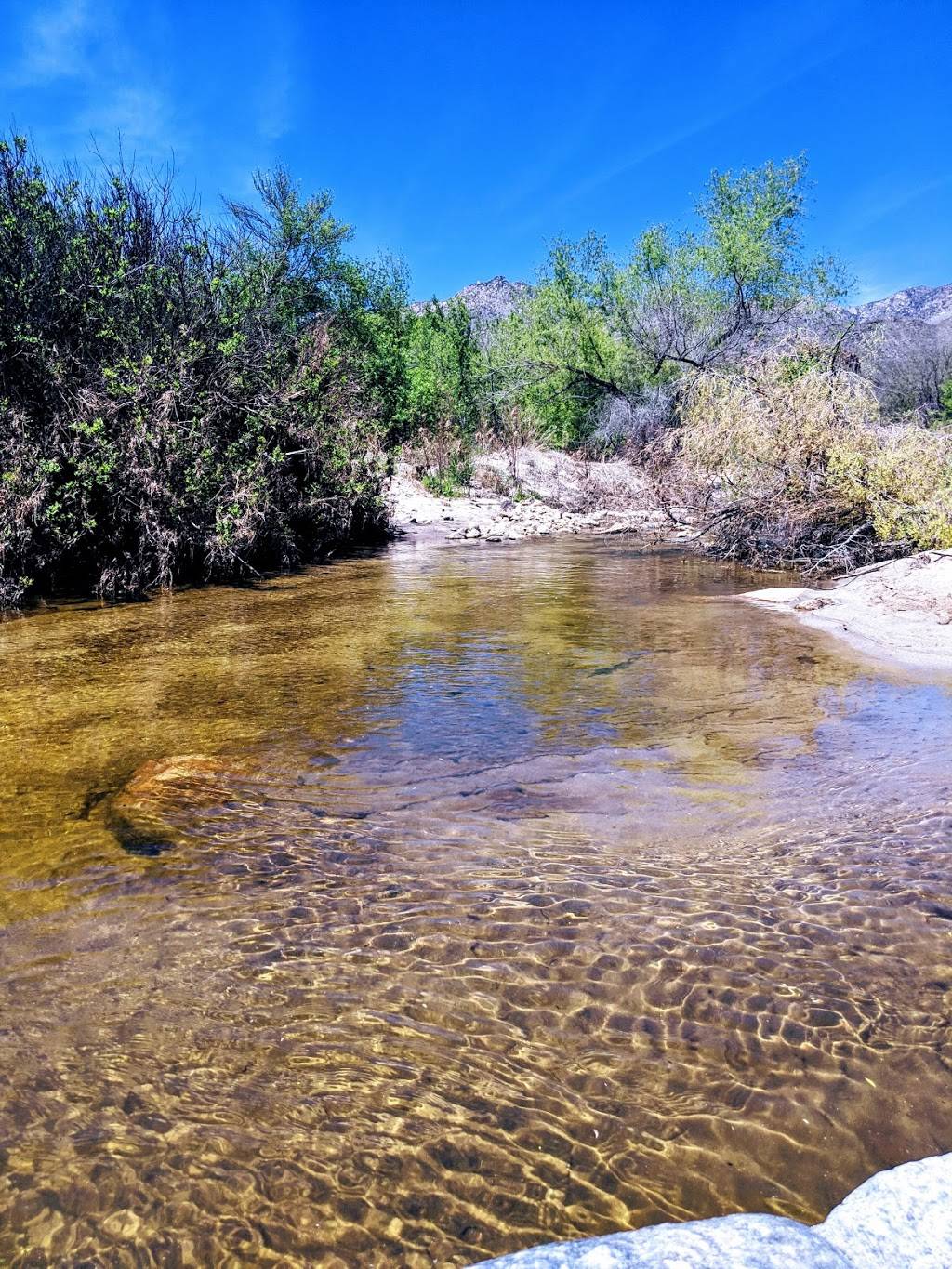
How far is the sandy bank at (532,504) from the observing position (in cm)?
1995

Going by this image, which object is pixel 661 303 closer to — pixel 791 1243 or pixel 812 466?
pixel 812 466

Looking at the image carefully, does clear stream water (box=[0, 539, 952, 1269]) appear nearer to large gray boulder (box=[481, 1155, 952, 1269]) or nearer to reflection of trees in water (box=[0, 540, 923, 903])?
reflection of trees in water (box=[0, 540, 923, 903])

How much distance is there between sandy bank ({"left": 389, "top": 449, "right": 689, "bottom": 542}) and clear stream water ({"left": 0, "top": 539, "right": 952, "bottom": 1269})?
14.2 m

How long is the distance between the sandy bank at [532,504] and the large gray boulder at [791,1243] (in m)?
17.4

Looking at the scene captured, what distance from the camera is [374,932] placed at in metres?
2.73

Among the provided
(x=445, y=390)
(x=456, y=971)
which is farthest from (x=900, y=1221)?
(x=445, y=390)

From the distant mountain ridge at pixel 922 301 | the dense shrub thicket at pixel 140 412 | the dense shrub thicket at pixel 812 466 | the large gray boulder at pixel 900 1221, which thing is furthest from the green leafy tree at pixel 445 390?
the distant mountain ridge at pixel 922 301

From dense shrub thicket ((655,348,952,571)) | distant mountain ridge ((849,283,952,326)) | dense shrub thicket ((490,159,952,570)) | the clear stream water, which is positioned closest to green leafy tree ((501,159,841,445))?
dense shrub thicket ((490,159,952,570))

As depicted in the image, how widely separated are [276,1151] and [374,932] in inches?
35.6

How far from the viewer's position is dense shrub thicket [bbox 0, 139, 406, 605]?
10492mm

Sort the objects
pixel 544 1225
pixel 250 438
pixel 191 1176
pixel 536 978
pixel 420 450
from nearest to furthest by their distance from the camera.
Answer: pixel 544 1225 → pixel 191 1176 → pixel 536 978 → pixel 250 438 → pixel 420 450

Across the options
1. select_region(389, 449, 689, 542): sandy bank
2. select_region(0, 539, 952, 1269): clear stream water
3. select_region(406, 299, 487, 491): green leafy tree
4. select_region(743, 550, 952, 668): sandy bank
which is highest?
select_region(406, 299, 487, 491): green leafy tree

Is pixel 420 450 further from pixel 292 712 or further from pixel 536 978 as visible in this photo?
pixel 536 978

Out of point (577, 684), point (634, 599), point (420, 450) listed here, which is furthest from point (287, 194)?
point (577, 684)
